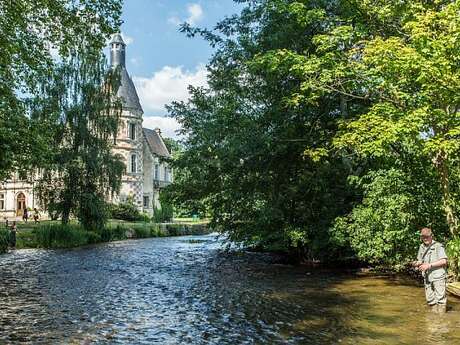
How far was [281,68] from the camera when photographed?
1566cm

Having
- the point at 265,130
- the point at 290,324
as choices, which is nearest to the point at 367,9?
the point at 265,130

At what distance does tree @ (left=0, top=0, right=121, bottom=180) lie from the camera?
16422mm

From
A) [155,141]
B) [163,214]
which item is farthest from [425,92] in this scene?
[155,141]

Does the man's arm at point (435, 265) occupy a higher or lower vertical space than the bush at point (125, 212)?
lower

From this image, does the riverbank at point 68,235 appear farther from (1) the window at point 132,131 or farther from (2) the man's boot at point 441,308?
(1) the window at point 132,131

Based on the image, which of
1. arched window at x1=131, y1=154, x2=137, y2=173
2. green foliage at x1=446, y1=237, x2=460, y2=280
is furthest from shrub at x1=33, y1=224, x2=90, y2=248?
arched window at x1=131, y1=154, x2=137, y2=173

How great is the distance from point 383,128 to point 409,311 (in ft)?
14.1

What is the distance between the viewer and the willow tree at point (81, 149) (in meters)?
33.8

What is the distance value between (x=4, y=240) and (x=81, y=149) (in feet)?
31.0

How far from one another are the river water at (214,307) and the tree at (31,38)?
260 inches

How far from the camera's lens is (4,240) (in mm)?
26953

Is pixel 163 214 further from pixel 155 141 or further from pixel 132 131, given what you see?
pixel 155 141

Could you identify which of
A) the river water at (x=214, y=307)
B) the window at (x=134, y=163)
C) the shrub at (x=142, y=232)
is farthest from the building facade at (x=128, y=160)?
the river water at (x=214, y=307)

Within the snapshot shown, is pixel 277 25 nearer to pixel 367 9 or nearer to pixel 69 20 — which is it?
pixel 367 9
